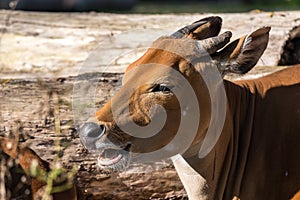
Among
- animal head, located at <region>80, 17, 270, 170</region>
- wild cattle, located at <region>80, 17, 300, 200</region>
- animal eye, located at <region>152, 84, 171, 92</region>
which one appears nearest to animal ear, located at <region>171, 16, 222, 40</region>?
wild cattle, located at <region>80, 17, 300, 200</region>

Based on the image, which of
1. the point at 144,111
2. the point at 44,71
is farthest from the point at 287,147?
the point at 44,71

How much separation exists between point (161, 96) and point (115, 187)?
115 cm

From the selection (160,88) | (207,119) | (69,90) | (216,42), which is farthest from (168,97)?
(69,90)

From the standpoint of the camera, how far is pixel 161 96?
4508mm

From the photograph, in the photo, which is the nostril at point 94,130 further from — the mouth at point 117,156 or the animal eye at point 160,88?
the animal eye at point 160,88

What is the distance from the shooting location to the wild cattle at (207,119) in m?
4.48

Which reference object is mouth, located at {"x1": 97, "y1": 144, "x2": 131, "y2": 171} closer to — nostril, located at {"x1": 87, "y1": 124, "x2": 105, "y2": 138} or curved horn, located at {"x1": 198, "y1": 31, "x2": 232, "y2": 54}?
nostril, located at {"x1": 87, "y1": 124, "x2": 105, "y2": 138}

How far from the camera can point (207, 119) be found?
4.61m

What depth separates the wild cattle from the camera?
4.48m

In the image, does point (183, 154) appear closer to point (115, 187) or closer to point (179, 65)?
point (179, 65)

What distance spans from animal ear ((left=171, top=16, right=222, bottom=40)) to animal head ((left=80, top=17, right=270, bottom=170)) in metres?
0.12

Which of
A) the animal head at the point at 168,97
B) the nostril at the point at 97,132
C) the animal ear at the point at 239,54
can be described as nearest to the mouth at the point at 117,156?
the animal head at the point at 168,97

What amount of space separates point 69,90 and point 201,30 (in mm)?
1374

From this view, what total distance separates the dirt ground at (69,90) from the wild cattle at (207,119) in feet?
2.23
